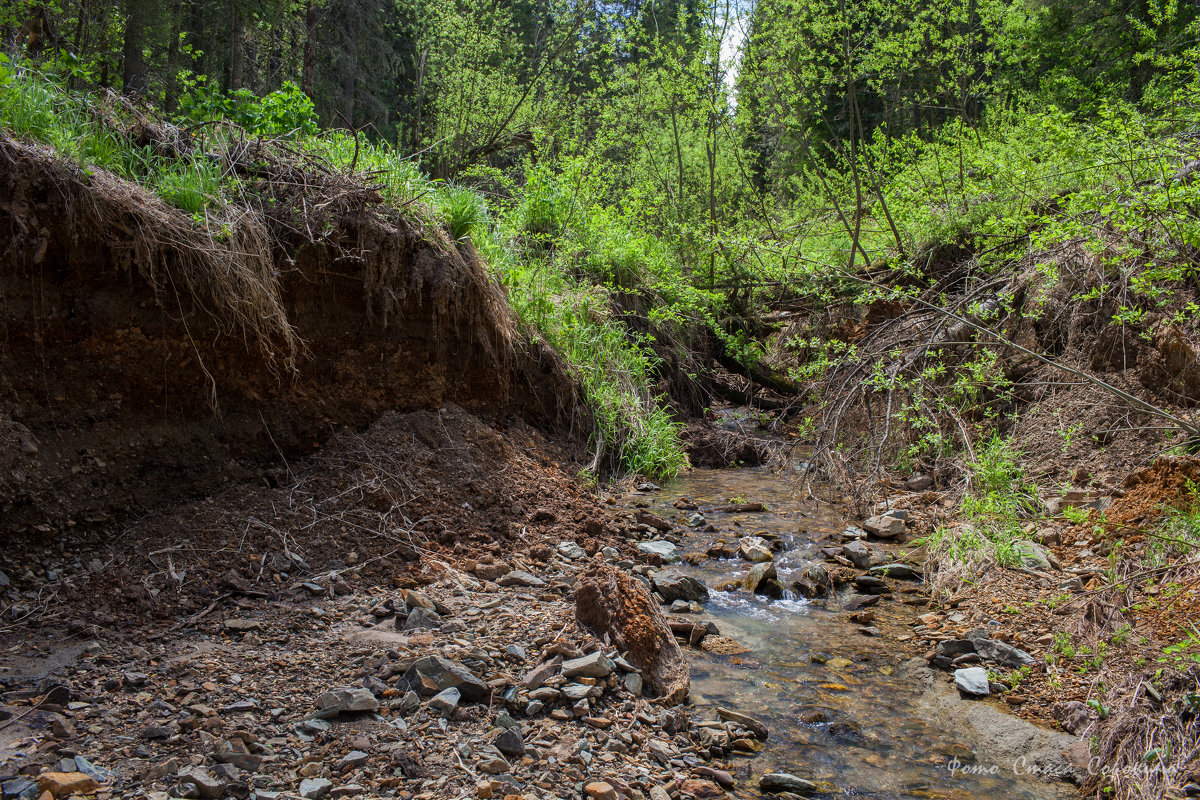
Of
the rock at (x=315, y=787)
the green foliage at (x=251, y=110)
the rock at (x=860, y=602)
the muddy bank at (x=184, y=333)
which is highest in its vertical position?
the green foliage at (x=251, y=110)

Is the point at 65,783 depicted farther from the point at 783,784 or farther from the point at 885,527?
the point at 885,527

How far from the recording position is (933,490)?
21.8 ft

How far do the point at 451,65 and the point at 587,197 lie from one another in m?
5.93

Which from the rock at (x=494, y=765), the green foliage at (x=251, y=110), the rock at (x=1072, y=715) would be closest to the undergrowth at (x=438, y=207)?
the green foliage at (x=251, y=110)

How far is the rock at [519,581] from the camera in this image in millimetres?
4215

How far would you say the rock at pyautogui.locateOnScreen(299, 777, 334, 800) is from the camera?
224cm

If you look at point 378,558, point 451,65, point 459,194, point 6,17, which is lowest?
point 378,558

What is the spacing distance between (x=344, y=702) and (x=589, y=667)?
1.06 meters

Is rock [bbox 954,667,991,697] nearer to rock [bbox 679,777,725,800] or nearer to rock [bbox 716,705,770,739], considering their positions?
rock [bbox 716,705,770,739]

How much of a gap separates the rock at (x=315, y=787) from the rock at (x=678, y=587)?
260cm

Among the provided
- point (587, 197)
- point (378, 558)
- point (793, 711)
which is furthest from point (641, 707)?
point (587, 197)

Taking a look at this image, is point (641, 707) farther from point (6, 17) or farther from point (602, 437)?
point (6, 17)

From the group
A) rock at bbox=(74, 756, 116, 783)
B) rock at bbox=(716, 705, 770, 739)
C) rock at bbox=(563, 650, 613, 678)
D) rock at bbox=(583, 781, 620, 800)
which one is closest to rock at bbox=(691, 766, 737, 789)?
rock at bbox=(716, 705, 770, 739)

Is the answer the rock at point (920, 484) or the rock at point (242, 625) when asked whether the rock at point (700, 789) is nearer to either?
the rock at point (242, 625)
